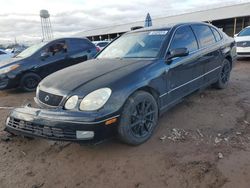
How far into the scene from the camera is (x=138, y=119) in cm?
328

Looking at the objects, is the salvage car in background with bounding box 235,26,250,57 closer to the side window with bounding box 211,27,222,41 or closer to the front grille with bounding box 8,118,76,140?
the side window with bounding box 211,27,222,41

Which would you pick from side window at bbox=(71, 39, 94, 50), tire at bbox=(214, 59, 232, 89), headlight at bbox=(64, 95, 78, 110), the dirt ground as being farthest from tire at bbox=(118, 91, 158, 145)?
side window at bbox=(71, 39, 94, 50)

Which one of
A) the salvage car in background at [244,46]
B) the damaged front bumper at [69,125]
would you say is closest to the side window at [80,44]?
the damaged front bumper at [69,125]

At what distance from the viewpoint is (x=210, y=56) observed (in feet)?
15.8

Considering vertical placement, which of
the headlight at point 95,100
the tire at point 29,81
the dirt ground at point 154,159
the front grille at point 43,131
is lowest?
the dirt ground at point 154,159

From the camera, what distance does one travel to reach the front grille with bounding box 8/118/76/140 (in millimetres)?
2830

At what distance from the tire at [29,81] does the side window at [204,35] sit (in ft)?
15.1

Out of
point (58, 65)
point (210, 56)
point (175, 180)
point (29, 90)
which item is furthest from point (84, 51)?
point (175, 180)

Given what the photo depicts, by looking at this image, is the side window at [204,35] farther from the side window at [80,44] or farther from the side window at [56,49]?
the side window at [56,49]

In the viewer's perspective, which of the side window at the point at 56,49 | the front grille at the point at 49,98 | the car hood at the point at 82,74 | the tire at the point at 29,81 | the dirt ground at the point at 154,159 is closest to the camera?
the dirt ground at the point at 154,159

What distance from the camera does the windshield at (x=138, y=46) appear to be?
12.7 ft

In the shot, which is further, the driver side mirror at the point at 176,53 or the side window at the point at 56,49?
the side window at the point at 56,49

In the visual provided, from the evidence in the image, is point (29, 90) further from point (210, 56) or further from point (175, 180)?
point (175, 180)

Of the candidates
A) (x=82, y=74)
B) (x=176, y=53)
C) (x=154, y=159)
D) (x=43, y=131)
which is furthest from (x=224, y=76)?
(x=43, y=131)
